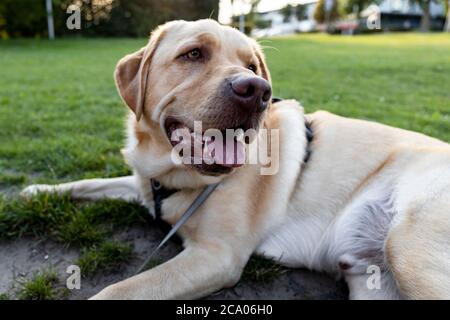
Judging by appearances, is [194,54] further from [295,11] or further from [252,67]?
[295,11]

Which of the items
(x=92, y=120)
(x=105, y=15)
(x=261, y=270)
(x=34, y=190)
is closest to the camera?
(x=261, y=270)

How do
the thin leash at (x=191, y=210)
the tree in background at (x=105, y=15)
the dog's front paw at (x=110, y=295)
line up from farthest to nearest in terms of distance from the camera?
the tree in background at (x=105, y=15)
the thin leash at (x=191, y=210)
the dog's front paw at (x=110, y=295)

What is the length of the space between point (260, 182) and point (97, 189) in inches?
57.6

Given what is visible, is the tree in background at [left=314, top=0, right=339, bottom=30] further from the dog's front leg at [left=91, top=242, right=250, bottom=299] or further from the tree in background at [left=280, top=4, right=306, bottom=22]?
the dog's front leg at [left=91, top=242, right=250, bottom=299]

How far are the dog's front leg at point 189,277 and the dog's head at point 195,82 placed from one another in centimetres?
50

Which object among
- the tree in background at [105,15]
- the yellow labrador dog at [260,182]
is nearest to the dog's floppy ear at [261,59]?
the yellow labrador dog at [260,182]

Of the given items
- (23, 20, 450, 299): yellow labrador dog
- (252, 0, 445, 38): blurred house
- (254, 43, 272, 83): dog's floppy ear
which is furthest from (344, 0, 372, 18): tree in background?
(23, 20, 450, 299): yellow labrador dog

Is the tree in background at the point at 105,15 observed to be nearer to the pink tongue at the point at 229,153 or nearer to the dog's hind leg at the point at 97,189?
the dog's hind leg at the point at 97,189

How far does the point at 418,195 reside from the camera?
237 centimetres

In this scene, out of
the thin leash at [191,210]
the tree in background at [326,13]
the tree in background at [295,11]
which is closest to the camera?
the thin leash at [191,210]

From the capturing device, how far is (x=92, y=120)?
18.9 feet

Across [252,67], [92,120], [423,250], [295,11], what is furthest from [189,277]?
[295,11]

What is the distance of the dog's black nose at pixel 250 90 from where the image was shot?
218 centimetres

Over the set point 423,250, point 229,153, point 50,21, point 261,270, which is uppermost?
point 50,21
